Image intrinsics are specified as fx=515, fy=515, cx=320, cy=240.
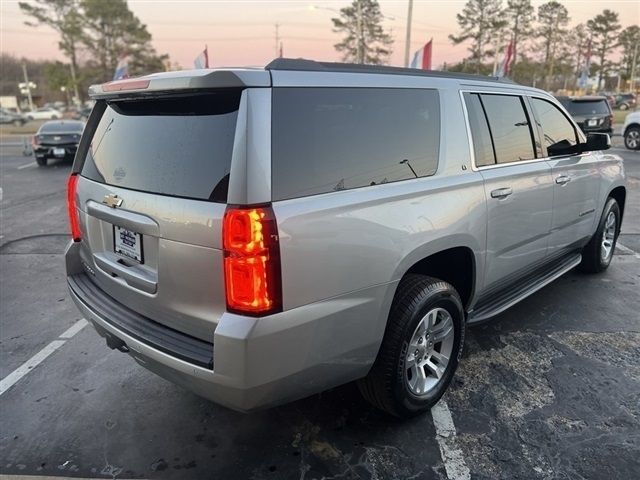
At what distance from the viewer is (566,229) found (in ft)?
14.3

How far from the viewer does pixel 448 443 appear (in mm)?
2795

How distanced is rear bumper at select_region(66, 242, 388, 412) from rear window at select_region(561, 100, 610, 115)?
15867mm

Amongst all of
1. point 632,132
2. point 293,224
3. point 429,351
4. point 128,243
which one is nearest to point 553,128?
point 429,351

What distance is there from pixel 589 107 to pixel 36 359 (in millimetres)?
16721

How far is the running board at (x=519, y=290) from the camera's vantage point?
3.51 m

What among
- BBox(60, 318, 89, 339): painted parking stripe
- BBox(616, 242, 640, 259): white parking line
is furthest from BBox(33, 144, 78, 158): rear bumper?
BBox(616, 242, 640, 259): white parking line

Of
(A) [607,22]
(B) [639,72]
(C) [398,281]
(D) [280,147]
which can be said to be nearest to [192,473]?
(C) [398,281]

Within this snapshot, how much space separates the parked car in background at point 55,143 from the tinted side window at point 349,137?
14882mm

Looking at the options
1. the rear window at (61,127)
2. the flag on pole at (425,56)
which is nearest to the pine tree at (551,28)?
the flag on pole at (425,56)

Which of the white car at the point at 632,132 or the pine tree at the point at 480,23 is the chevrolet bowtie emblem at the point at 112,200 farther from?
the pine tree at the point at 480,23

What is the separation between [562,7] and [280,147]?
65.6m

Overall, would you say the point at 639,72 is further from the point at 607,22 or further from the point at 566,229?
the point at 566,229

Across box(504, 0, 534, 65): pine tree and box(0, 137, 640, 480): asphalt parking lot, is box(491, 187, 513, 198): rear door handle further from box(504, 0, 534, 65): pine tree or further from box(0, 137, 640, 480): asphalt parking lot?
box(504, 0, 534, 65): pine tree

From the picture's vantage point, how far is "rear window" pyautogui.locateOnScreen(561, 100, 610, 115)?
1584cm
